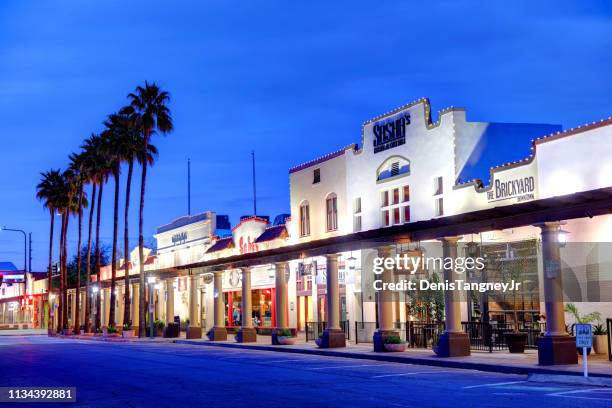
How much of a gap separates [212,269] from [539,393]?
3050 centimetres

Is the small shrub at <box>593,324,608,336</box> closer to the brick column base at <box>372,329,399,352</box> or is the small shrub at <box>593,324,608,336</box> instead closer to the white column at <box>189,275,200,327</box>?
the brick column base at <box>372,329,399,352</box>

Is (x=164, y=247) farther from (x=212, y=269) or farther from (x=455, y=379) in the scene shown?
A: (x=455, y=379)

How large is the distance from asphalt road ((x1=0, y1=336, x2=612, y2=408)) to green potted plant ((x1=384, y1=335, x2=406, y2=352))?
2473mm

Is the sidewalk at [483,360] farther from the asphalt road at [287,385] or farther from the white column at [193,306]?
the white column at [193,306]

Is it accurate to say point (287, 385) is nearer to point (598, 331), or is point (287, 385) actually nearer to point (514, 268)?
point (598, 331)

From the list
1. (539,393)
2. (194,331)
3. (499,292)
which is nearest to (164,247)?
(194,331)

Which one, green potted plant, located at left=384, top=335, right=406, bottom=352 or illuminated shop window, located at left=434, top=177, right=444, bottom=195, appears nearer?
green potted plant, located at left=384, top=335, right=406, bottom=352

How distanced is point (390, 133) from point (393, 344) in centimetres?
1220

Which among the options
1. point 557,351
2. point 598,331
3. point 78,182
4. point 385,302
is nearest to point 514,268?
point 385,302

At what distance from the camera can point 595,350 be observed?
25.8m

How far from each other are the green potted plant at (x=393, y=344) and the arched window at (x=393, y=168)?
9.56 meters

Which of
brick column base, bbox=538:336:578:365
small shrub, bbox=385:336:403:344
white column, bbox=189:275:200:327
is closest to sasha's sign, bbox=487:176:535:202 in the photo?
small shrub, bbox=385:336:403:344

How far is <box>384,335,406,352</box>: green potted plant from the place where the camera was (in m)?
29.7

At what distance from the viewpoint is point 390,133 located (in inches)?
1521
